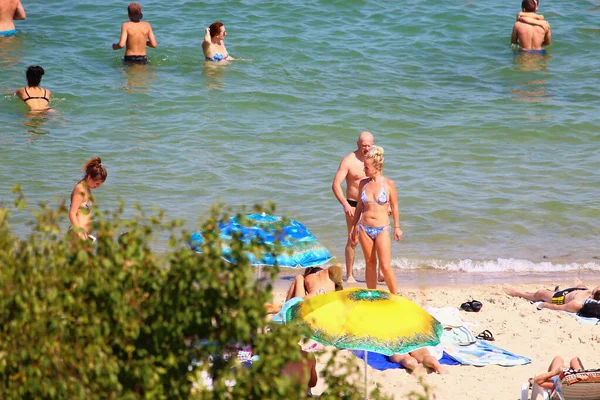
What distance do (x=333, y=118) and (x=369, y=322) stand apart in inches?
321

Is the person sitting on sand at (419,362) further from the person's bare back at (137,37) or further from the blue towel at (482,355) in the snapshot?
the person's bare back at (137,37)

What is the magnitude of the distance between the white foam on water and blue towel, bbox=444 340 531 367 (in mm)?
2242

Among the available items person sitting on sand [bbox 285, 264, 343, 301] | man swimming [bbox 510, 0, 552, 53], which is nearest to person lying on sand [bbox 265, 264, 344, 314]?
person sitting on sand [bbox 285, 264, 343, 301]

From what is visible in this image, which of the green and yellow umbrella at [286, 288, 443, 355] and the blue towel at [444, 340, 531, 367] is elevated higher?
the green and yellow umbrella at [286, 288, 443, 355]

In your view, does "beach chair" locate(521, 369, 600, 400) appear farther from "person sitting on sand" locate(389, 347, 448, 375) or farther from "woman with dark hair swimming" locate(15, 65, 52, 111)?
"woman with dark hair swimming" locate(15, 65, 52, 111)

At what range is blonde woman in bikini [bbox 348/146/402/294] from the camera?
8.07 meters

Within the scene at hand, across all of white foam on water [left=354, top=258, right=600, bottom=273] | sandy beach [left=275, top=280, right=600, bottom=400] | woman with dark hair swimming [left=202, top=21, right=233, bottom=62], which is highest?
woman with dark hair swimming [left=202, top=21, right=233, bottom=62]

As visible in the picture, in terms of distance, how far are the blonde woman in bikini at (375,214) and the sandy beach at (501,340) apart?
2.15 ft

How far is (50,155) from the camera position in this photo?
12.0 meters

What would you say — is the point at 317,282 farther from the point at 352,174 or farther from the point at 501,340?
the point at 501,340

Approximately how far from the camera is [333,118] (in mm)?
13773

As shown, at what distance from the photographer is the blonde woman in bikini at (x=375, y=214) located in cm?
807

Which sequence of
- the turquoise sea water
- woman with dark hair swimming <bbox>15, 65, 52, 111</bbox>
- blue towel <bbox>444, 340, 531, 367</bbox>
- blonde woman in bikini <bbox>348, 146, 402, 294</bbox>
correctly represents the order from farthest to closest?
woman with dark hair swimming <bbox>15, 65, 52, 111</bbox> < the turquoise sea water < blonde woman in bikini <bbox>348, 146, 402, 294</bbox> < blue towel <bbox>444, 340, 531, 367</bbox>

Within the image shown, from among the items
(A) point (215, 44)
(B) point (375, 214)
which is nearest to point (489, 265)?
(B) point (375, 214)
